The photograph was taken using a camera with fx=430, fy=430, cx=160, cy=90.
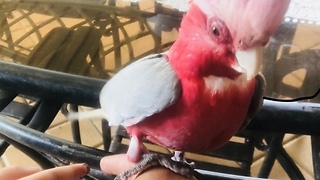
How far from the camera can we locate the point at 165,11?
0.68 m

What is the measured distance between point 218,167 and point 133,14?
0.29m

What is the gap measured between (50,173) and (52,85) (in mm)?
129

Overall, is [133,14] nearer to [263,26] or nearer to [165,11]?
[165,11]

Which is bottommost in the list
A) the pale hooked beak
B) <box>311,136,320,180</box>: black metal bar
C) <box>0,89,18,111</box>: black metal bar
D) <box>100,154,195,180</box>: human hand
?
<box>311,136,320,180</box>: black metal bar

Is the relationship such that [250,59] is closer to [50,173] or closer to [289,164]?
[50,173]

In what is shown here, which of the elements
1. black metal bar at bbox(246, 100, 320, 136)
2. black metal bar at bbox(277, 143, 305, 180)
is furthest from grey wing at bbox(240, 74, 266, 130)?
black metal bar at bbox(277, 143, 305, 180)

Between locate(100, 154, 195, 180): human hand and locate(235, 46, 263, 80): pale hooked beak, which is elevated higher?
locate(235, 46, 263, 80): pale hooked beak

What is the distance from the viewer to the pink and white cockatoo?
0.84 feet

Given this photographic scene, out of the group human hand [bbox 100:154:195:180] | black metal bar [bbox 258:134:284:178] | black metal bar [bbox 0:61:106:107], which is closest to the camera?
human hand [bbox 100:154:195:180]

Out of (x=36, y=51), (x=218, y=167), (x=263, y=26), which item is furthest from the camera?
(x=218, y=167)

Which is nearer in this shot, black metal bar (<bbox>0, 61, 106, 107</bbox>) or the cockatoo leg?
the cockatoo leg

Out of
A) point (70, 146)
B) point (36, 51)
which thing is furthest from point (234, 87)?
point (36, 51)

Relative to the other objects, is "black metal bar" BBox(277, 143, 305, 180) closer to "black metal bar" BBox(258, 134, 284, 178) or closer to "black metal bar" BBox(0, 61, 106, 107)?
"black metal bar" BBox(258, 134, 284, 178)

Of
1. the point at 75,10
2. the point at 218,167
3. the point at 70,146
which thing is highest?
the point at 75,10
